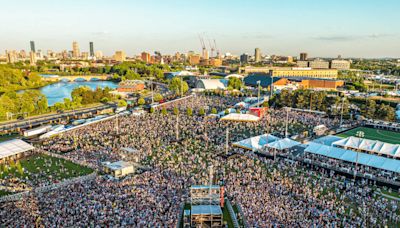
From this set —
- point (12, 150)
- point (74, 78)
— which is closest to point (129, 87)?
point (74, 78)

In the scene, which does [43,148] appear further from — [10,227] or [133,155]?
[10,227]

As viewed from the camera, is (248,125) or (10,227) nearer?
(10,227)

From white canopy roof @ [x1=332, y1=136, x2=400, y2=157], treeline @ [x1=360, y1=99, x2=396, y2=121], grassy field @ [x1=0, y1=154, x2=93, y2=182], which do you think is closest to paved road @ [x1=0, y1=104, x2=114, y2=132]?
grassy field @ [x1=0, y1=154, x2=93, y2=182]

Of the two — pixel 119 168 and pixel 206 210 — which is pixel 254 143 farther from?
pixel 206 210

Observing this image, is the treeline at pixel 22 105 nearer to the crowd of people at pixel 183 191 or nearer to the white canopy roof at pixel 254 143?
the crowd of people at pixel 183 191

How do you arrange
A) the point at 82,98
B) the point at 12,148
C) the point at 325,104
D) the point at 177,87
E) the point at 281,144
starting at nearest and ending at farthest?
the point at 12,148, the point at 281,144, the point at 325,104, the point at 82,98, the point at 177,87

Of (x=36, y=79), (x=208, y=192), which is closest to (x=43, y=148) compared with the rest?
(x=208, y=192)
